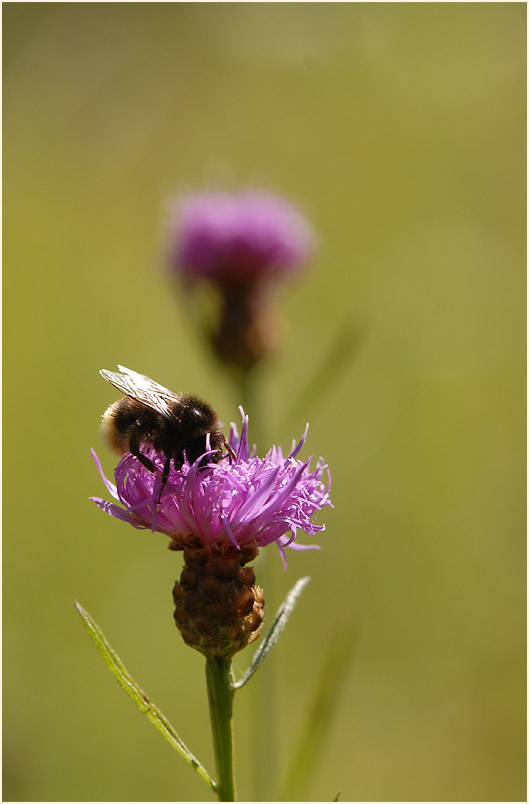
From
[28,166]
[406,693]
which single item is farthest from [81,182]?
[406,693]

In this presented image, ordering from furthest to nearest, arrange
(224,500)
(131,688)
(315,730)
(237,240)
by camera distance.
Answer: (237,240)
(315,730)
(224,500)
(131,688)

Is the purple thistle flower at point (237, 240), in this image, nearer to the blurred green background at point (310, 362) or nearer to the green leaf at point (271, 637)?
the blurred green background at point (310, 362)

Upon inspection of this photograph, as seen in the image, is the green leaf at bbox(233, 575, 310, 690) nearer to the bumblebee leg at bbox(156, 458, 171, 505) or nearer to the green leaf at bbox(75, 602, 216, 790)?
the green leaf at bbox(75, 602, 216, 790)

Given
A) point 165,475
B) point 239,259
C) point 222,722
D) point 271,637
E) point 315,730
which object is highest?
point 239,259

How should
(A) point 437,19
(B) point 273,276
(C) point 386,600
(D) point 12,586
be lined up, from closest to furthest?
(B) point 273,276 → (D) point 12,586 → (C) point 386,600 → (A) point 437,19

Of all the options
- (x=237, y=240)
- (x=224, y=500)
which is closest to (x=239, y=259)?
(x=237, y=240)

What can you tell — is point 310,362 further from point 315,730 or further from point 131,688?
point 131,688

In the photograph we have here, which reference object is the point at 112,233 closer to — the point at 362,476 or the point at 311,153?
the point at 311,153
